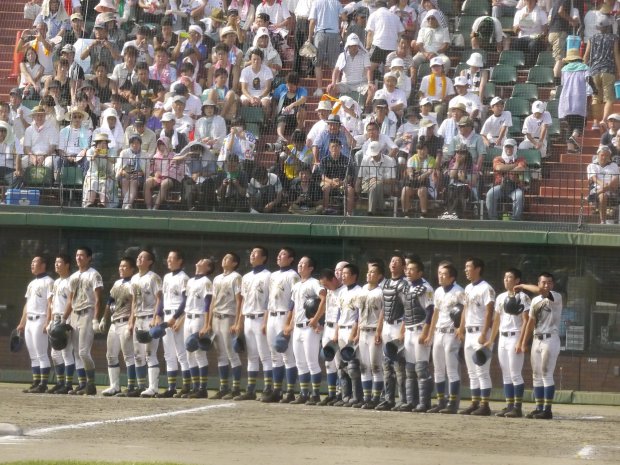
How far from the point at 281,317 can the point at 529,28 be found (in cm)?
642

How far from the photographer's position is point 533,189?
1641 centimetres

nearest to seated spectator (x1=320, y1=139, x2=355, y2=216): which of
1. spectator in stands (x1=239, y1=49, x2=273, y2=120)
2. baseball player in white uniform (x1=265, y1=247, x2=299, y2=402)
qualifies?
baseball player in white uniform (x1=265, y1=247, x2=299, y2=402)

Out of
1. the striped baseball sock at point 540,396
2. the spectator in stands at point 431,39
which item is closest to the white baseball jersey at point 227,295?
the striped baseball sock at point 540,396

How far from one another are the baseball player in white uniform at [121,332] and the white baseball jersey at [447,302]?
11.7 feet

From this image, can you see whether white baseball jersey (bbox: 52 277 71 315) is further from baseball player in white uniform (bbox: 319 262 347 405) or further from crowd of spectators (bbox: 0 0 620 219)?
baseball player in white uniform (bbox: 319 262 347 405)

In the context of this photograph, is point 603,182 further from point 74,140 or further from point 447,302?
point 74,140

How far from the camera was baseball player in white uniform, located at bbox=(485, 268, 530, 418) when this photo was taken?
13977mm

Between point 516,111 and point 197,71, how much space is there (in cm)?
457

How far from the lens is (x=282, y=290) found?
1512cm

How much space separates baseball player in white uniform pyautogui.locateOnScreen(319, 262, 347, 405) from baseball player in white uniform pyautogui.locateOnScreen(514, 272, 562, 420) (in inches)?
81.1

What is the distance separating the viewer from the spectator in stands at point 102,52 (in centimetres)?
1953

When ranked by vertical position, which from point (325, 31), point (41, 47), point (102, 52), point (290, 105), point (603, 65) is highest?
point (325, 31)

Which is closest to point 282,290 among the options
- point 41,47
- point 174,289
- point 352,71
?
point 174,289

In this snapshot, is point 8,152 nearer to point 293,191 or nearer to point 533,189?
point 293,191
